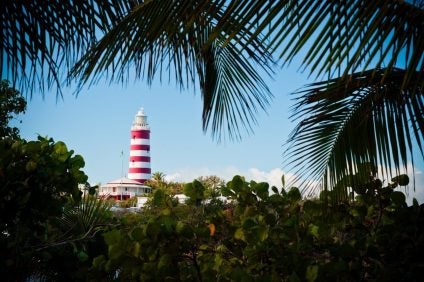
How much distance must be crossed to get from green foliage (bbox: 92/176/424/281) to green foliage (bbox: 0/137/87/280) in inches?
26.9

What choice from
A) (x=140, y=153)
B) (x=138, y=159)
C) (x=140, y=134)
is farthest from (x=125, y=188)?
(x=140, y=134)

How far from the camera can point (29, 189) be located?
3.06 meters

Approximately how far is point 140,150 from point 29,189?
163 feet

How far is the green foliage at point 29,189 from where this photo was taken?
2902 mm

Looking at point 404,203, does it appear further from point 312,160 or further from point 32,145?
point 32,145

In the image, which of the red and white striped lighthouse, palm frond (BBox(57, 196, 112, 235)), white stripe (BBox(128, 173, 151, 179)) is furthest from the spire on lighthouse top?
palm frond (BBox(57, 196, 112, 235))

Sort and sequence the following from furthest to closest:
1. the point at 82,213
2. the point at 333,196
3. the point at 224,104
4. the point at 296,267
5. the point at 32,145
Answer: the point at 224,104, the point at 82,213, the point at 32,145, the point at 333,196, the point at 296,267

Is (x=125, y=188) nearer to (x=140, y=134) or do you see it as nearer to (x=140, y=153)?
(x=140, y=153)

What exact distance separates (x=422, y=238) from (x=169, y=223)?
0.94 meters

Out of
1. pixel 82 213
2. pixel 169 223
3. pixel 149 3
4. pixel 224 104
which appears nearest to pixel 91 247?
pixel 82 213

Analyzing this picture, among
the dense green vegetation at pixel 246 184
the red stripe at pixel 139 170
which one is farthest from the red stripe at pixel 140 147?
the dense green vegetation at pixel 246 184

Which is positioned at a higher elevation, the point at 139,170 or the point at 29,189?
the point at 139,170

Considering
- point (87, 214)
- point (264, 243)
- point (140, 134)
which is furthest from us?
point (140, 134)

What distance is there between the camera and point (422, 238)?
7.13ft
